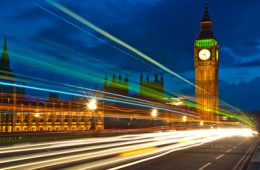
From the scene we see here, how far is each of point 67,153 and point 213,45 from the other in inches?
4632

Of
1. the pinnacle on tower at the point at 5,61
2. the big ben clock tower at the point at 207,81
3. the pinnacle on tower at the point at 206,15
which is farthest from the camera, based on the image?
the pinnacle on tower at the point at 206,15

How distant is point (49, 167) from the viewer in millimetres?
15703

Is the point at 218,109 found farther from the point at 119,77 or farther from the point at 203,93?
the point at 119,77

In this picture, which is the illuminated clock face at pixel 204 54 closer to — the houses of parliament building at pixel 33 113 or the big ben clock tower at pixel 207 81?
the big ben clock tower at pixel 207 81

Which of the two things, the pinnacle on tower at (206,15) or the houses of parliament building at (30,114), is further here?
the pinnacle on tower at (206,15)

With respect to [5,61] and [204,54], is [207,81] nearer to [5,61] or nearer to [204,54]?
[204,54]

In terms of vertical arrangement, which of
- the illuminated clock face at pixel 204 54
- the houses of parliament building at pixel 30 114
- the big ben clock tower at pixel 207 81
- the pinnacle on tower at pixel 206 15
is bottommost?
the houses of parliament building at pixel 30 114

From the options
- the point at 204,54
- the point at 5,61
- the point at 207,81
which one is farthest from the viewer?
the point at 204,54

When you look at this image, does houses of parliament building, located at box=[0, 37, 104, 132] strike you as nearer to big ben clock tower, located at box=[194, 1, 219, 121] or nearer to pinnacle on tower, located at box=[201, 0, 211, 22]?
big ben clock tower, located at box=[194, 1, 219, 121]

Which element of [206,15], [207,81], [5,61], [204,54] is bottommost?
[207,81]

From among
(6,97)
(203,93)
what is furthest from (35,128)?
(203,93)

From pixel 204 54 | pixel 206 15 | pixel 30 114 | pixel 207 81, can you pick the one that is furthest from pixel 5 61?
pixel 206 15

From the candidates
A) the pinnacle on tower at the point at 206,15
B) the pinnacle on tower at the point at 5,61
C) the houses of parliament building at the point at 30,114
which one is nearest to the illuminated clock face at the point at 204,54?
the pinnacle on tower at the point at 206,15

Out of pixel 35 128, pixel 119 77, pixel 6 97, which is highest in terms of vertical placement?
pixel 119 77
